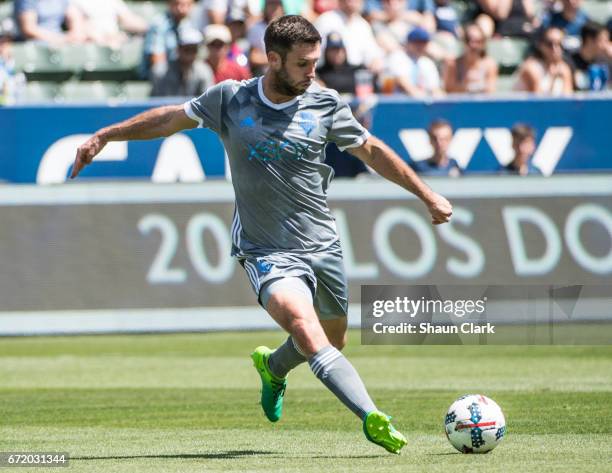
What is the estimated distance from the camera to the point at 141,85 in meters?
18.2

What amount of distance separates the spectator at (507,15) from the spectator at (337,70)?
12.3 feet

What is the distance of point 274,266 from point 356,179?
756 centimetres

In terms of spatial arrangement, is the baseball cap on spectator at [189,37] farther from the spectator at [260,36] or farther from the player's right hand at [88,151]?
the player's right hand at [88,151]

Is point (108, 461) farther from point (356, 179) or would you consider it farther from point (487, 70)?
point (487, 70)

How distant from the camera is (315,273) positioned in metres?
8.16

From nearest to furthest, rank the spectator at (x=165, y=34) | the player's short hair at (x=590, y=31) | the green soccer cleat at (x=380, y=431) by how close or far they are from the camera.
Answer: the green soccer cleat at (x=380, y=431)
the spectator at (x=165, y=34)
the player's short hair at (x=590, y=31)

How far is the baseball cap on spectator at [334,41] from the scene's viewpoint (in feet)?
55.3

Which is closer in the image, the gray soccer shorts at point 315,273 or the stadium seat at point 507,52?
the gray soccer shorts at point 315,273

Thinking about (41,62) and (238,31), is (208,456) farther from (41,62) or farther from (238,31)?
(41,62)

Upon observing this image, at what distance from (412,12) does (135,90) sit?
4.30m

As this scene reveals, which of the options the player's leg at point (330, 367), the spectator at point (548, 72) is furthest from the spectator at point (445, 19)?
the player's leg at point (330, 367)

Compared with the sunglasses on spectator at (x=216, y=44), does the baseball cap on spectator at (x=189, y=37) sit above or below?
above

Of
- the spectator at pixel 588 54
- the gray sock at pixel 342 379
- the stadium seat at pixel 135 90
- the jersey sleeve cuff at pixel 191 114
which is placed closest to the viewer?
the gray sock at pixel 342 379

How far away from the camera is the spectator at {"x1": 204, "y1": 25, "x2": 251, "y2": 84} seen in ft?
55.3
